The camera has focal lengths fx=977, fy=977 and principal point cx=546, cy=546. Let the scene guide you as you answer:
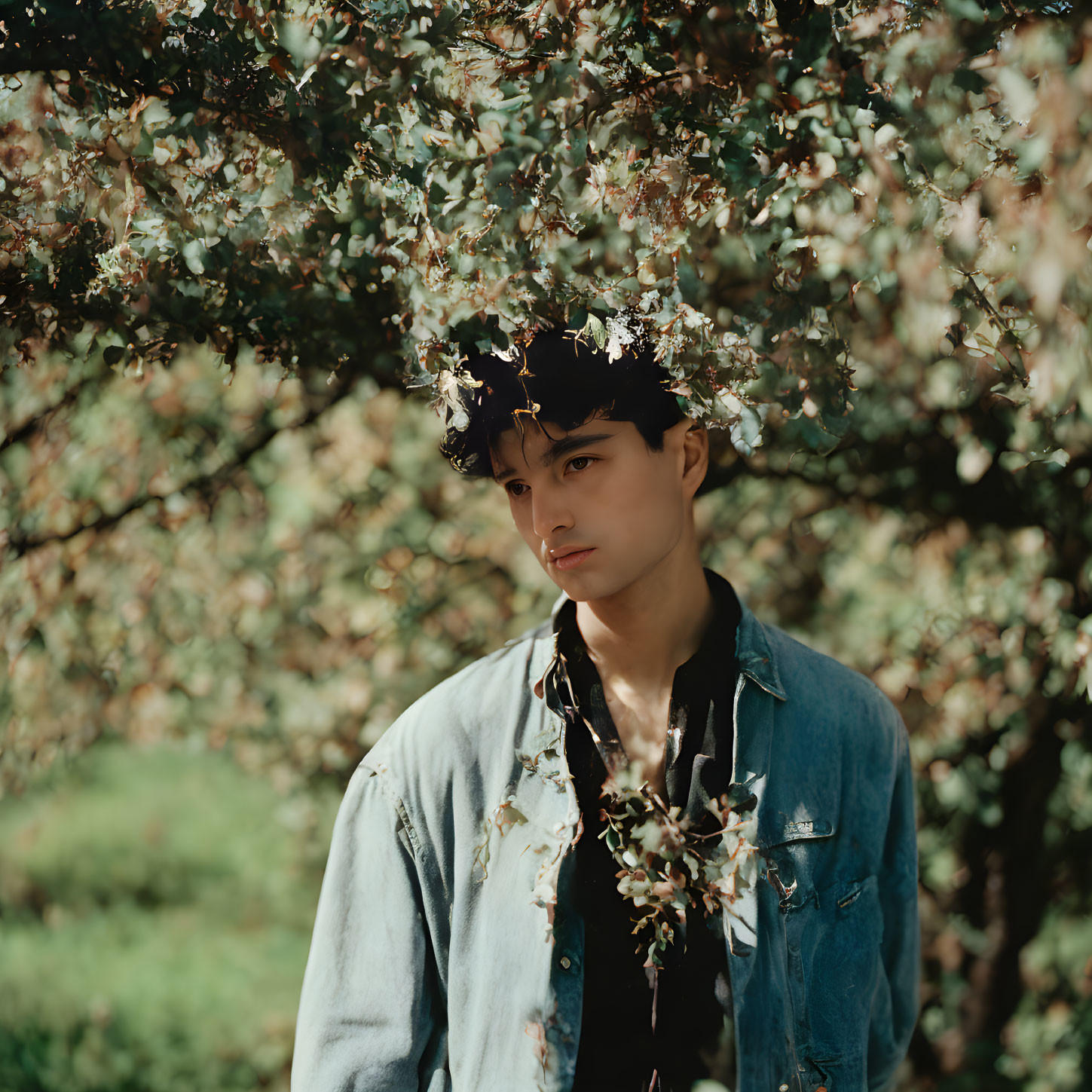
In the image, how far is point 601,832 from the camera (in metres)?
1.65

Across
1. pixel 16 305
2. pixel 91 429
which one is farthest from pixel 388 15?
pixel 91 429

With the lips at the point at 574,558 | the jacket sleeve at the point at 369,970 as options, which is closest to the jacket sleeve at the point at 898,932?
the lips at the point at 574,558

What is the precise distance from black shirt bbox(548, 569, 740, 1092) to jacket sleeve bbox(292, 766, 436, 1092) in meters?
0.28

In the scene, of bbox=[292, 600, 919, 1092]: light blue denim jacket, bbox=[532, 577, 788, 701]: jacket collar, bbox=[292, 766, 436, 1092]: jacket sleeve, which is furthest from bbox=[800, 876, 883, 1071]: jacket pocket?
bbox=[292, 766, 436, 1092]: jacket sleeve

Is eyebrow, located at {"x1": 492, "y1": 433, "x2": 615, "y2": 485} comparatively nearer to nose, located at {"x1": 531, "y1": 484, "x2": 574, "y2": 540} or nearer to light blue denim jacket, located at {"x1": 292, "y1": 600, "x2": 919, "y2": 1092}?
nose, located at {"x1": 531, "y1": 484, "x2": 574, "y2": 540}

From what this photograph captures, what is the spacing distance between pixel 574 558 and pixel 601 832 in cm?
48

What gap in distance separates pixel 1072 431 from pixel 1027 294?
11.1 inches

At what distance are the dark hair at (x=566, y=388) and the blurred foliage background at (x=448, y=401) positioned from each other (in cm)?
5

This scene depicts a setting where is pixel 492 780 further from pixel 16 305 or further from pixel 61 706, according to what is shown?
pixel 61 706

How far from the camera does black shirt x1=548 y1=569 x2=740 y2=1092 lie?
5.22ft

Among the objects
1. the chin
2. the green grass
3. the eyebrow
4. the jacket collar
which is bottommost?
the green grass

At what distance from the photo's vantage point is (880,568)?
120 inches

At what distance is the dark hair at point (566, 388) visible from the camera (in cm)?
152

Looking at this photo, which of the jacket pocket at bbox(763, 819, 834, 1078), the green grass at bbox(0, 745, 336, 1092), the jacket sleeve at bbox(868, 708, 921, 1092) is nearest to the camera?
the jacket pocket at bbox(763, 819, 834, 1078)
